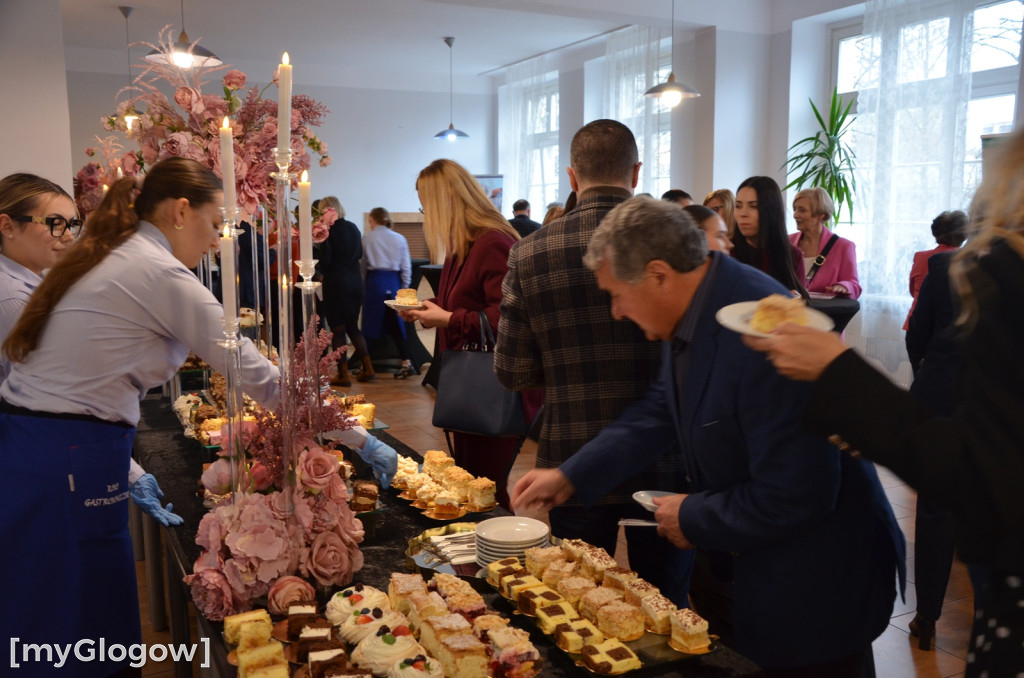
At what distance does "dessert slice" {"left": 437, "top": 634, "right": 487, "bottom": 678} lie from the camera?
1.21 m

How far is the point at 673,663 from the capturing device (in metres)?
1.24

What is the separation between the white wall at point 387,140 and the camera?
11781mm

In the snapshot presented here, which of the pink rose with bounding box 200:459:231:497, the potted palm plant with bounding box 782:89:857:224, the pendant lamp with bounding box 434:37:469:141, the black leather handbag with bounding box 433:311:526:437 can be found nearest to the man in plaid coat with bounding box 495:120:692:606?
the black leather handbag with bounding box 433:311:526:437

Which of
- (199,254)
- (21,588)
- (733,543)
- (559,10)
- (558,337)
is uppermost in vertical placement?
(559,10)

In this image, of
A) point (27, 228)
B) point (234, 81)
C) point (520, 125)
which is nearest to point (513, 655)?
point (234, 81)

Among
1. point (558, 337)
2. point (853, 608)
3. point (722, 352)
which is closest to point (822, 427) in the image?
point (722, 352)

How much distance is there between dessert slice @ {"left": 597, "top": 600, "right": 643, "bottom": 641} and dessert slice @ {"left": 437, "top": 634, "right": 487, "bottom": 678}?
208mm

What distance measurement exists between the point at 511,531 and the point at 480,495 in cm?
28

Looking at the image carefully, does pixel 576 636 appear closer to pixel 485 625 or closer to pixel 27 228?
pixel 485 625

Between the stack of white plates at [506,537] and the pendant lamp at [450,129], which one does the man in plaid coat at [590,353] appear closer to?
the stack of white plates at [506,537]

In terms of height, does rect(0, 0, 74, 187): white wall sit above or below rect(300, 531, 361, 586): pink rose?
above

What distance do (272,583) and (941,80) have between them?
6.17 metres

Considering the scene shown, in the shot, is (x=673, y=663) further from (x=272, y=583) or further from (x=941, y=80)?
(x=941, y=80)

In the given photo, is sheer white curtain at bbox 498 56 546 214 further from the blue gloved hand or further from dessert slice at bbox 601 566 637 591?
dessert slice at bbox 601 566 637 591
